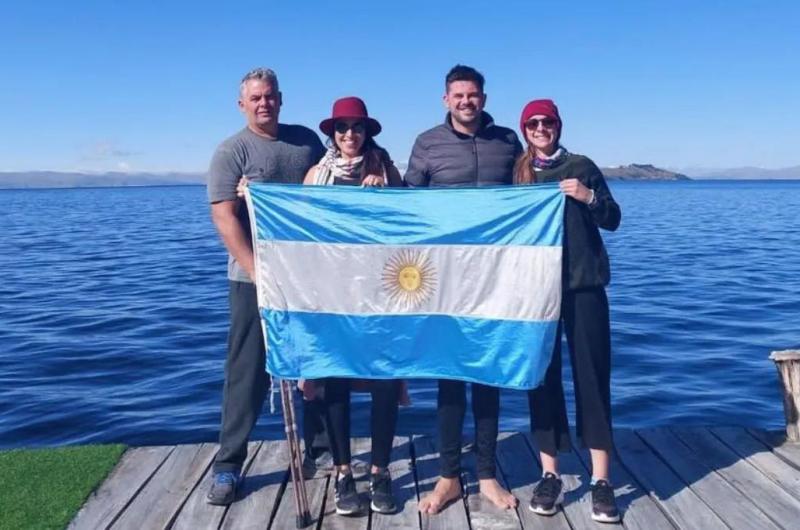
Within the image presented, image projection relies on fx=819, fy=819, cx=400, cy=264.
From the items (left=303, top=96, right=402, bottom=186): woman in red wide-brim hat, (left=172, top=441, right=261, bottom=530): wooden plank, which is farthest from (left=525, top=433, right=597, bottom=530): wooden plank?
(left=303, top=96, right=402, bottom=186): woman in red wide-brim hat

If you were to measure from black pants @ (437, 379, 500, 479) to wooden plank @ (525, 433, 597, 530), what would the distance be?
0.56 metres

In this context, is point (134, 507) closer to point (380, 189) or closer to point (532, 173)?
point (380, 189)

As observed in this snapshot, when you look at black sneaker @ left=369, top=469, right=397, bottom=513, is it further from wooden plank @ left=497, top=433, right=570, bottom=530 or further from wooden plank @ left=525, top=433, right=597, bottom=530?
wooden plank @ left=525, top=433, right=597, bottom=530

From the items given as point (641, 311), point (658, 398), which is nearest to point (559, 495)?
point (658, 398)

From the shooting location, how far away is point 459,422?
525 centimetres

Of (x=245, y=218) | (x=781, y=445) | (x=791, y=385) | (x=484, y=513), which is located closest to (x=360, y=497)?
(x=484, y=513)

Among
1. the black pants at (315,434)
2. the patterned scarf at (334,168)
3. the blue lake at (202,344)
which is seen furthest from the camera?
the blue lake at (202,344)

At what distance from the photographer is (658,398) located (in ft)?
35.4

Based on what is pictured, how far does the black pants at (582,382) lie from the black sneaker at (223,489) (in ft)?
6.62

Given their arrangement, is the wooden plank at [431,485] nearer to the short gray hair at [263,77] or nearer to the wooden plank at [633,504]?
the wooden plank at [633,504]

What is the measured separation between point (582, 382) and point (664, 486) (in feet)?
3.58

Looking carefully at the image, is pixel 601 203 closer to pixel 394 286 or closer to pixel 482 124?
pixel 482 124

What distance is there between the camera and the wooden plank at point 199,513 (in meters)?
5.07

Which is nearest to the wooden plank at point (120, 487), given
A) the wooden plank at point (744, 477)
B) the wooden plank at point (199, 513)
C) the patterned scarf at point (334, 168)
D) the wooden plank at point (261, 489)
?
the wooden plank at point (199, 513)
